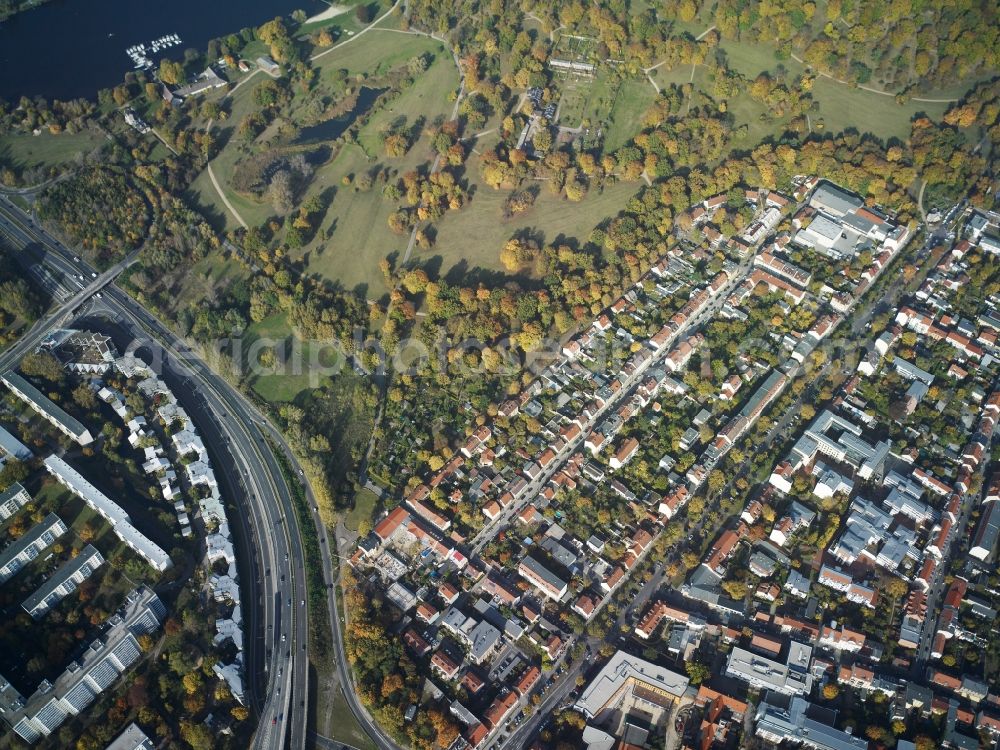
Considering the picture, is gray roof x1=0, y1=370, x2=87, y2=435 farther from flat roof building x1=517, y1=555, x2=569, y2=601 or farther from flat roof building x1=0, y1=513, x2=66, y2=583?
flat roof building x1=517, y1=555, x2=569, y2=601

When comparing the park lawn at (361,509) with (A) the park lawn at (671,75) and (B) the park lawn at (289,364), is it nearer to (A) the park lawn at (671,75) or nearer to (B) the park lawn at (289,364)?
(B) the park lawn at (289,364)

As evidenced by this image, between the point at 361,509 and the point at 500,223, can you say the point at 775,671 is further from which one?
the point at 500,223

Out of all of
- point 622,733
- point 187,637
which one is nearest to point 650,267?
point 622,733

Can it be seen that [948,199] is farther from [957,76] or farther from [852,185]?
[957,76]

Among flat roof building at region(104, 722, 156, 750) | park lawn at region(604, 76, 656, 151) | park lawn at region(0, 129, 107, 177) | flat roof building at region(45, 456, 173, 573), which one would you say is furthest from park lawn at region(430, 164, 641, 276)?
flat roof building at region(104, 722, 156, 750)

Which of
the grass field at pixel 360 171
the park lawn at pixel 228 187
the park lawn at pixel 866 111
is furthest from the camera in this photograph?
the park lawn at pixel 866 111

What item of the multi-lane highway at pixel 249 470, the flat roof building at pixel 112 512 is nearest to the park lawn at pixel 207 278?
the multi-lane highway at pixel 249 470
